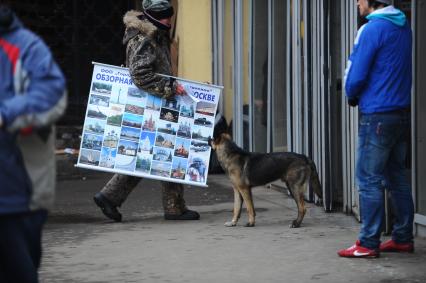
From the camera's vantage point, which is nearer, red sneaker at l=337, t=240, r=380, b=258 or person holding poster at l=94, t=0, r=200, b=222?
red sneaker at l=337, t=240, r=380, b=258

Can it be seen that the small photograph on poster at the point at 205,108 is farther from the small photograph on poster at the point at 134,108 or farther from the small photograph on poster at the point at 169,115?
the small photograph on poster at the point at 134,108

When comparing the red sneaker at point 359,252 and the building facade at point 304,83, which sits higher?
the building facade at point 304,83

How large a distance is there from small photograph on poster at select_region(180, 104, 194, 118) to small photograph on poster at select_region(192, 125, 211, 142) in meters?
0.11

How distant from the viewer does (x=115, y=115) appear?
867cm

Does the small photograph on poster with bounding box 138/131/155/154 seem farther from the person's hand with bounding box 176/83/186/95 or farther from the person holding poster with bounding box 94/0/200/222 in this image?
the person's hand with bounding box 176/83/186/95

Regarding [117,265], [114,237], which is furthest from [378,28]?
[114,237]

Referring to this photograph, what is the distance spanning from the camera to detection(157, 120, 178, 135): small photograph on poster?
875 cm

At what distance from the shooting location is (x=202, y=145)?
347 inches

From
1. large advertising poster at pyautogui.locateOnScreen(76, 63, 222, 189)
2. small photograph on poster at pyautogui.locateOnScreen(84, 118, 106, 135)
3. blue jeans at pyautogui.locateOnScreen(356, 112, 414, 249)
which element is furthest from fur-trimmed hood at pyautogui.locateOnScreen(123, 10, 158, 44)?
blue jeans at pyautogui.locateOnScreen(356, 112, 414, 249)

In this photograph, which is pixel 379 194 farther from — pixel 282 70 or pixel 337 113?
pixel 282 70

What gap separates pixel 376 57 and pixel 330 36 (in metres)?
2.56

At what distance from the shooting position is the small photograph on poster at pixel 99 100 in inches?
340

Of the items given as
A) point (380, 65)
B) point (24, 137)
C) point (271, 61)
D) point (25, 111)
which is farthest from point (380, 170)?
point (271, 61)

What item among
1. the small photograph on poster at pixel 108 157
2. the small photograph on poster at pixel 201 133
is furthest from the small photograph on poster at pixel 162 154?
the small photograph on poster at pixel 108 157
